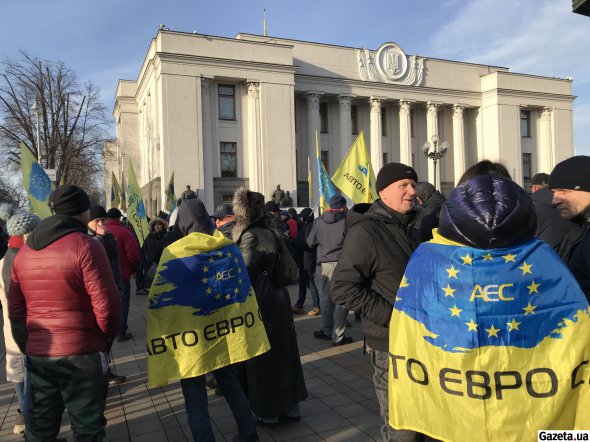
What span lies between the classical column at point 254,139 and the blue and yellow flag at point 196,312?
2927 cm

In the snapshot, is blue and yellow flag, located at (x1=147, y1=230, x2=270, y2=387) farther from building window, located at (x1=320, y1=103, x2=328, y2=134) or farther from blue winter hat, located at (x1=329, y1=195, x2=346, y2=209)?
building window, located at (x1=320, y1=103, x2=328, y2=134)

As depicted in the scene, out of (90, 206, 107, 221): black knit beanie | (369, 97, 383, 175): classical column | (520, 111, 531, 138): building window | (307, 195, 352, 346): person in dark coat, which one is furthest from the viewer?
(520, 111, 531, 138): building window

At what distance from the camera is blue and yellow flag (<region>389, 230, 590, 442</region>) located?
186cm

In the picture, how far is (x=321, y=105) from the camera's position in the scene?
37750 mm

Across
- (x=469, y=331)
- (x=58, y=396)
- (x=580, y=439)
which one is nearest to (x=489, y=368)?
(x=469, y=331)

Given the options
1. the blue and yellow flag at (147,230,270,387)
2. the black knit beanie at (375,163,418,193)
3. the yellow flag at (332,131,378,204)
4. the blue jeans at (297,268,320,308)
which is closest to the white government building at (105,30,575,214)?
the blue jeans at (297,268,320,308)

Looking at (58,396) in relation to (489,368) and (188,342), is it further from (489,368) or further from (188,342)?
(489,368)

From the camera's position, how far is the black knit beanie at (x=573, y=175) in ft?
9.19

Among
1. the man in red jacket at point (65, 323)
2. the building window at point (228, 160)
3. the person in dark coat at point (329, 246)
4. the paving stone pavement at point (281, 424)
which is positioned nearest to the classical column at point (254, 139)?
the building window at point (228, 160)

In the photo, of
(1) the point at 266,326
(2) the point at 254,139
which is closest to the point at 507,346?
(1) the point at 266,326

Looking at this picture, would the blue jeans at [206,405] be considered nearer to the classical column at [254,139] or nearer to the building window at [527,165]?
the classical column at [254,139]

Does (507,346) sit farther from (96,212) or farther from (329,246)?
(96,212)

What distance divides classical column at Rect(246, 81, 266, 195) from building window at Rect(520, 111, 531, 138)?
25427mm

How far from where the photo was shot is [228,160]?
3306 centimetres
